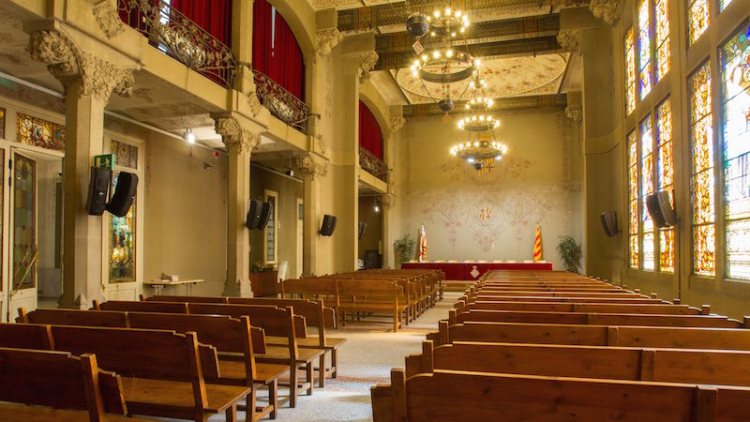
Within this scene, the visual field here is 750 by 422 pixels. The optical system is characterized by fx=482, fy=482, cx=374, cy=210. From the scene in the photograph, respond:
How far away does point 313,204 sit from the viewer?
38.5 ft

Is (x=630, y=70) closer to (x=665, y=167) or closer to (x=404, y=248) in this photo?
(x=665, y=167)

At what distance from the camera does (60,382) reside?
6.56 ft

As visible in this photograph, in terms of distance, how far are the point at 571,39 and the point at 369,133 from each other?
304 inches

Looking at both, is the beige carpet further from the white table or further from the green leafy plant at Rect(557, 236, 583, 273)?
the green leafy plant at Rect(557, 236, 583, 273)

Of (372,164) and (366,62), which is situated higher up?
(366,62)

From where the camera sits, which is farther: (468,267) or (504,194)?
(504,194)

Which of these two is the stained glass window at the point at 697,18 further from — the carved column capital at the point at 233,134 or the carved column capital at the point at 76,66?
the carved column capital at the point at 76,66

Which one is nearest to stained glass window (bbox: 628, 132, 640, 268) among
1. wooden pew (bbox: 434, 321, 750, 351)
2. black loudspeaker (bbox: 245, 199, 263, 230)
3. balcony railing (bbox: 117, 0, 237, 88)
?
black loudspeaker (bbox: 245, 199, 263, 230)

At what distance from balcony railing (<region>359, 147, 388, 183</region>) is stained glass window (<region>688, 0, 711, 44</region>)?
10219 millimetres

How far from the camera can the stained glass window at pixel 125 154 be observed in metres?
8.73

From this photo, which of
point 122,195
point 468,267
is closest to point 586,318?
point 122,195

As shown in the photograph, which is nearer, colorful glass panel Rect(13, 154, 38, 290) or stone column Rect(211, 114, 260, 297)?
colorful glass panel Rect(13, 154, 38, 290)

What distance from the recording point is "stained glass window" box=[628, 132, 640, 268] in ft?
30.6

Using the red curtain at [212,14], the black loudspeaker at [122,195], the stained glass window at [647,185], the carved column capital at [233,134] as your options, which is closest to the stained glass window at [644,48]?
the stained glass window at [647,185]
